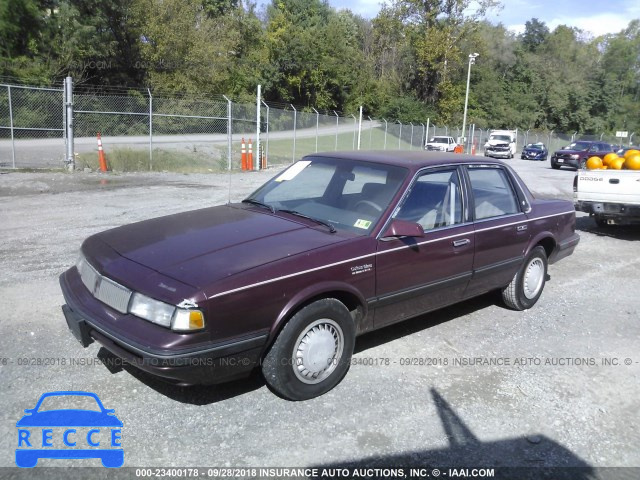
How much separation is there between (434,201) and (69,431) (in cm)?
315

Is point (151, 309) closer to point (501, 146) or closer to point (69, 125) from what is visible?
point (69, 125)

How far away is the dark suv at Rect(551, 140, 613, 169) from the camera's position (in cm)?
2667

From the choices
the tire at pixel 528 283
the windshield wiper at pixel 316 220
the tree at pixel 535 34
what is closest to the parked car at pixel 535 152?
the tire at pixel 528 283

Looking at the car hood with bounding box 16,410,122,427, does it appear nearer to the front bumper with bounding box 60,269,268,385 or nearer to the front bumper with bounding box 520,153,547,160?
the front bumper with bounding box 60,269,268,385

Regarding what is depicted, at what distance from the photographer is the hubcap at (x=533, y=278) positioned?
5.54 m

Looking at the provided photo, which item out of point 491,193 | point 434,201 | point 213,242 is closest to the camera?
point 213,242

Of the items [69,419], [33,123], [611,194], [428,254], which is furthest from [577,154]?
[69,419]

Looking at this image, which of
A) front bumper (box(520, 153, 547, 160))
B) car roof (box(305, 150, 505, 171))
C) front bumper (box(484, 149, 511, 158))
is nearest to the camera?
car roof (box(305, 150, 505, 171))

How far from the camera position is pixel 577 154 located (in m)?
26.8

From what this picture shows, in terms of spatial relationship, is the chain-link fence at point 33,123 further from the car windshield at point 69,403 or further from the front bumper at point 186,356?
the front bumper at point 186,356

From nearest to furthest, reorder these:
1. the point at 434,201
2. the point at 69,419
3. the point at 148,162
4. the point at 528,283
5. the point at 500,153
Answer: the point at 69,419 → the point at 434,201 → the point at 528,283 → the point at 148,162 → the point at 500,153

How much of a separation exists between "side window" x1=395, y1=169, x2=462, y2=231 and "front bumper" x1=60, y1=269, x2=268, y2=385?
1.61m

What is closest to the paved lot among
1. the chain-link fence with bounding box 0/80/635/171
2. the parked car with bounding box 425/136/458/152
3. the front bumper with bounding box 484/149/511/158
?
the chain-link fence with bounding box 0/80/635/171

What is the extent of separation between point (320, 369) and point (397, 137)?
35.0 metres
